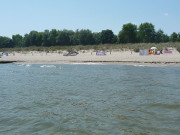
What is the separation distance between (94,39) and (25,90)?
62.2 metres

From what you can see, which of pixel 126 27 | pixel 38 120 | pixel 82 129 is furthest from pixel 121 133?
pixel 126 27

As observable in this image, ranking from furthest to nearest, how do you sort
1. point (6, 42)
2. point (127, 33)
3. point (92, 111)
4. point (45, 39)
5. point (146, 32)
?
1. point (6, 42)
2. point (45, 39)
3. point (146, 32)
4. point (127, 33)
5. point (92, 111)

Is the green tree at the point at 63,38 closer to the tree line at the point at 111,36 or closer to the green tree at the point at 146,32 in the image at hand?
the tree line at the point at 111,36

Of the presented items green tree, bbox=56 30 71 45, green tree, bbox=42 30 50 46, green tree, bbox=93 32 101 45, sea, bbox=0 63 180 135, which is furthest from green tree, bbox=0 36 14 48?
sea, bbox=0 63 180 135

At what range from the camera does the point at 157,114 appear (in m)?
8.29

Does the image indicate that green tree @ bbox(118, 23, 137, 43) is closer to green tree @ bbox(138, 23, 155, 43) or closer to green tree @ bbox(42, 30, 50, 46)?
green tree @ bbox(138, 23, 155, 43)

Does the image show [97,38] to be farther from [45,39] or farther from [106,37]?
[45,39]

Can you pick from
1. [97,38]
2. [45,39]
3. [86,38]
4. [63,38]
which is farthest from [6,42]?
[97,38]

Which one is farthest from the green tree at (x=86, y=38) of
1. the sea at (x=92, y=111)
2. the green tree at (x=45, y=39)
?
the sea at (x=92, y=111)

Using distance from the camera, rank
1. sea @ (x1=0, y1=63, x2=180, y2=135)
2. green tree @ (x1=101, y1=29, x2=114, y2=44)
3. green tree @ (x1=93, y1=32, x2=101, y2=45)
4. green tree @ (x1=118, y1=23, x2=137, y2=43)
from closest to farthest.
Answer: sea @ (x1=0, y1=63, x2=180, y2=135), green tree @ (x1=118, y1=23, x2=137, y2=43), green tree @ (x1=101, y1=29, x2=114, y2=44), green tree @ (x1=93, y1=32, x2=101, y2=45)

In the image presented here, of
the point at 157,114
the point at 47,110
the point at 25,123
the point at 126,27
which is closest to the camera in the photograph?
the point at 25,123

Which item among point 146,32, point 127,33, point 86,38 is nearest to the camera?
point 127,33

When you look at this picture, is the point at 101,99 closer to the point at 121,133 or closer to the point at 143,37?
the point at 121,133

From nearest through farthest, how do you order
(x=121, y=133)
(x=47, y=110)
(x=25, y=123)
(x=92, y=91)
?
(x=121, y=133), (x=25, y=123), (x=47, y=110), (x=92, y=91)
